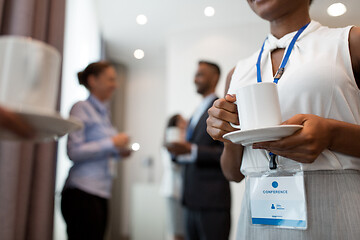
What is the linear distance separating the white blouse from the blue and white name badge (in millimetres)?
35

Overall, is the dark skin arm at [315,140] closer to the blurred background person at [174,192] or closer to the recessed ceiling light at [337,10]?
the recessed ceiling light at [337,10]

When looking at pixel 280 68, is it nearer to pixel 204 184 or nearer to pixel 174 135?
pixel 204 184

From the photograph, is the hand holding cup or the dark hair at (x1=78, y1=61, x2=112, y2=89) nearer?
the hand holding cup

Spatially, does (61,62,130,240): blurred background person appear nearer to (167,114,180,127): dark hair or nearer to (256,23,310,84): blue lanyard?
(167,114,180,127): dark hair

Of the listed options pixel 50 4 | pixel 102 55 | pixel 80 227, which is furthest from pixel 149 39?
pixel 80 227

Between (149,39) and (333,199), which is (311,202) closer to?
(333,199)

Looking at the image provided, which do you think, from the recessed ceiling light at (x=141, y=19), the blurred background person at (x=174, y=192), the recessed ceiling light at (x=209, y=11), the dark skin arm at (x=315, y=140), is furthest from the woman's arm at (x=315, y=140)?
A: the blurred background person at (x=174, y=192)

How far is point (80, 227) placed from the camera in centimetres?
134

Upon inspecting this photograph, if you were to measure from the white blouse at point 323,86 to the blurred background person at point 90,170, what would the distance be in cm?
94

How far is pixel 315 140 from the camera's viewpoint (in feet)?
1.64

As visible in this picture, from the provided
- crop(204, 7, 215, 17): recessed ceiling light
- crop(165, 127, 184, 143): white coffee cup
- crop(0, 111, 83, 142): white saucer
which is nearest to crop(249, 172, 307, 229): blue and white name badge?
crop(0, 111, 83, 142): white saucer

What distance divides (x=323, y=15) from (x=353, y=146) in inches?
13.4

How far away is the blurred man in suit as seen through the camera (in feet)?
4.69

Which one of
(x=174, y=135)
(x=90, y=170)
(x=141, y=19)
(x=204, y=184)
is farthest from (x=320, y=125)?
(x=174, y=135)
